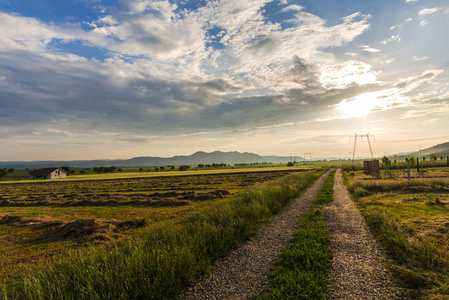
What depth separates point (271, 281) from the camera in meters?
6.27

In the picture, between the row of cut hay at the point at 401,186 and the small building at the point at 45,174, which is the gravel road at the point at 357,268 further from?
the small building at the point at 45,174

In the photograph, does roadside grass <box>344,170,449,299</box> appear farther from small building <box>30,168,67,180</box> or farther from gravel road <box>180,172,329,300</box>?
small building <box>30,168,67,180</box>

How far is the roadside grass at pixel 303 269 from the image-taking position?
5.46 meters

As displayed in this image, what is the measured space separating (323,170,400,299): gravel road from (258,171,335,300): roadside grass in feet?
0.91

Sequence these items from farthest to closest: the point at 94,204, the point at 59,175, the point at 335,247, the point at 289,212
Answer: the point at 59,175
the point at 94,204
the point at 289,212
the point at 335,247

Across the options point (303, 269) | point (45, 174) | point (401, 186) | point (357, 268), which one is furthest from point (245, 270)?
point (45, 174)

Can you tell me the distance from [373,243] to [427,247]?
208 centimetres

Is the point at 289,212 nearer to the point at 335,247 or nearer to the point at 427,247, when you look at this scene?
the point at 335,247

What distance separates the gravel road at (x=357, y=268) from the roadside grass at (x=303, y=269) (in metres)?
0.28

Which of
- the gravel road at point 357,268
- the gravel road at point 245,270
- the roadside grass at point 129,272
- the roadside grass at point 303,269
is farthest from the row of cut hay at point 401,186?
the roadside grass at point 129,272

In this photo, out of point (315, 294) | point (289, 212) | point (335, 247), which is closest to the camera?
point (315, 294)

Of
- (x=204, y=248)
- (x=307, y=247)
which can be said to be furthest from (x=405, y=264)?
(x=204, y=248)

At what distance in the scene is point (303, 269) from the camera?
6566 mm

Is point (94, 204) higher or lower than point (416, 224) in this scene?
lower
